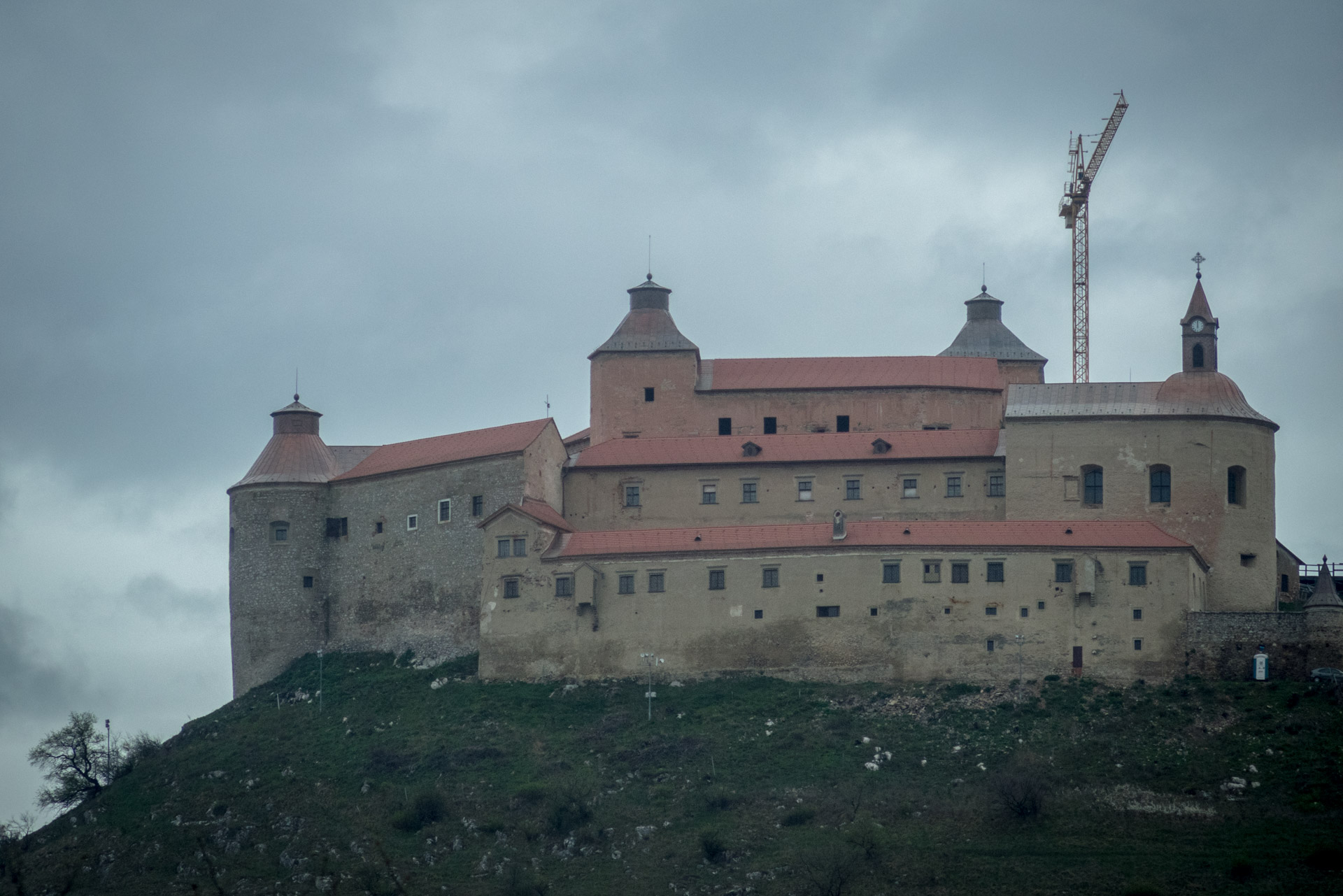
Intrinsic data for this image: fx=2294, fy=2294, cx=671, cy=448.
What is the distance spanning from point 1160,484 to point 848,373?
56.8ft

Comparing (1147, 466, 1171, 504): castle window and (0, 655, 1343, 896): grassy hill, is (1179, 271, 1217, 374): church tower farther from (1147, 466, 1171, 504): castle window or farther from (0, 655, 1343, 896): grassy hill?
(0, 655, 1343, 896): grassy hill

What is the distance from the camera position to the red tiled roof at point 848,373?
102062 mm

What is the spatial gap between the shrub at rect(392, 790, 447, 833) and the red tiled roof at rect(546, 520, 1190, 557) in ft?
40.4

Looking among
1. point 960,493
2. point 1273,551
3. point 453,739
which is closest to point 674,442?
point 960,493

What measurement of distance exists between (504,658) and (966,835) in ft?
69.2

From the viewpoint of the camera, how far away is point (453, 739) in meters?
85.4

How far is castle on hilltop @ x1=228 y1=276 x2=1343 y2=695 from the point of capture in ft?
282

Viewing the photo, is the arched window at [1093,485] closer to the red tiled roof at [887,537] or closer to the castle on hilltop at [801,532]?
the castle on hilltop at [801,532]

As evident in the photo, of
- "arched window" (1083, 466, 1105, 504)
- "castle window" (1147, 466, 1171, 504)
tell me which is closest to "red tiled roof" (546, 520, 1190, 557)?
"castle window" (1147, 466, 1171, 504)

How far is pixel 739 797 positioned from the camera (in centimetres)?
7944

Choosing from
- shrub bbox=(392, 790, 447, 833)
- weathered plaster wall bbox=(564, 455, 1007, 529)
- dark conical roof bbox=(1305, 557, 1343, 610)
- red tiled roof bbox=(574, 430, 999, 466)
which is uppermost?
red tiled roof bbox=(574, 430, 999, 466)

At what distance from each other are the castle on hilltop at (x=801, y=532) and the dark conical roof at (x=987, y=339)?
303 cm

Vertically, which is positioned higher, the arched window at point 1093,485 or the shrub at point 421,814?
the arched window at point 1093,485

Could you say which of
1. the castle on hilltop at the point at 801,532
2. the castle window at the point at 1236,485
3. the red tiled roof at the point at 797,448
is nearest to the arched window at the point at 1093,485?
the castle on hilltop at the point at 801,532
